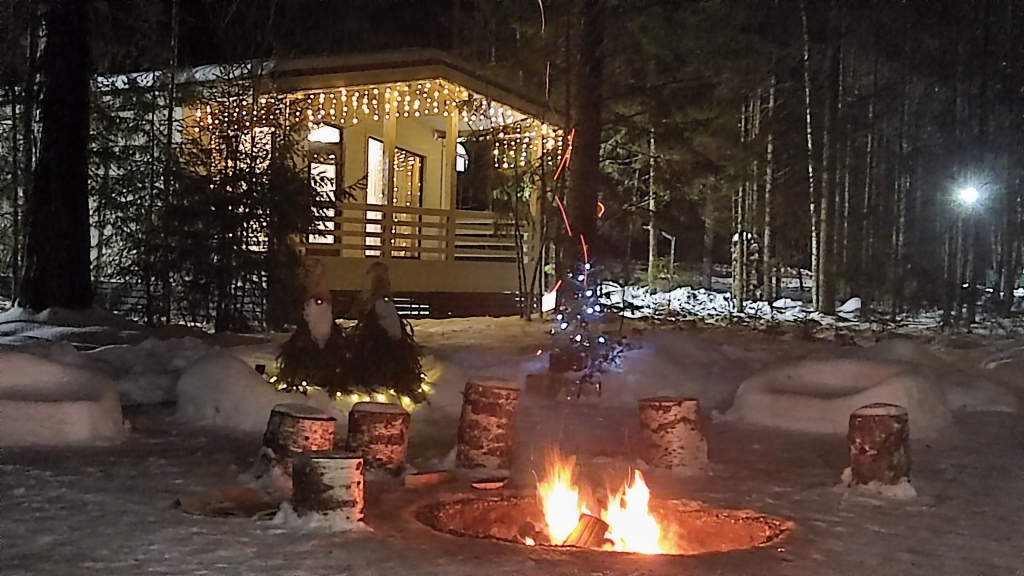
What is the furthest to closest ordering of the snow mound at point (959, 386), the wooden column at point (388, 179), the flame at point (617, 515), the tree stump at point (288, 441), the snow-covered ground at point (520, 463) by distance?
the wooden column at point (388, 179) → the snow mound at point (959, 386) → the tree stump at point (288, 441) → the flame at point (617, 515) → the snow-covered ground at point (520, 463)

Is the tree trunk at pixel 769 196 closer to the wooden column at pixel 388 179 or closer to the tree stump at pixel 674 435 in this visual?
the wooden column at pixel 388 179

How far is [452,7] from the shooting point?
28906 millimetres

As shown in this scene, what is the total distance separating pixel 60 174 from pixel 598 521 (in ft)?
30.6

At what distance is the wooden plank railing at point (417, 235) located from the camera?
56.3 feet

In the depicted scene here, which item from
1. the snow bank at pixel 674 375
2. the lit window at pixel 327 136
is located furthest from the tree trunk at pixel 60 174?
the lit window at pixel 327 136

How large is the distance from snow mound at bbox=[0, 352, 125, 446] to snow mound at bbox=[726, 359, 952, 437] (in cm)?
→ 480

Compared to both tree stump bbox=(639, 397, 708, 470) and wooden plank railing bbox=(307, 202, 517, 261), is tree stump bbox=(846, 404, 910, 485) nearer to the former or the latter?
tree stump bbox=(639, 397, 708, 470)

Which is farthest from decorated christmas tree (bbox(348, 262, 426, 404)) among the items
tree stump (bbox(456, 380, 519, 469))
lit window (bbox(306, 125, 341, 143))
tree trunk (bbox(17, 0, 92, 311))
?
lit window (bbox(306, 125, 341, 143))

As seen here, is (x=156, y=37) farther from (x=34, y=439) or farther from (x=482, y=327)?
(x=34, y=439)

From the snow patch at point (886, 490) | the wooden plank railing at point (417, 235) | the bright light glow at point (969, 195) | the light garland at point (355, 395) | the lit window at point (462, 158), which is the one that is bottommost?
the snow patch at point (886, 490)

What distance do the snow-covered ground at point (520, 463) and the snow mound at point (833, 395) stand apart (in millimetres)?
21

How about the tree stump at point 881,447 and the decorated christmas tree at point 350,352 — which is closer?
the tree stump at point 881,447

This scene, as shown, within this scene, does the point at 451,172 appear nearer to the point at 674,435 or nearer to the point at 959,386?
the point at 959,386

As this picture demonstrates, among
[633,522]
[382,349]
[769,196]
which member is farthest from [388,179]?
[633,522]
